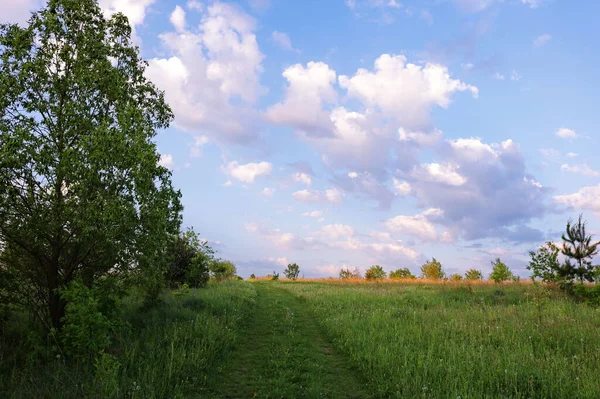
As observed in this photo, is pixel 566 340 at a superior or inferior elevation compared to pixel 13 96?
inferior

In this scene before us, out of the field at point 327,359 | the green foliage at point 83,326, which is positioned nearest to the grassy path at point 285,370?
the field at point 327,359

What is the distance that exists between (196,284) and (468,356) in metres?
22.3

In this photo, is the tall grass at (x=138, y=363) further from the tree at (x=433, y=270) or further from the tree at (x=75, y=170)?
the tree at (x=433, y=270)

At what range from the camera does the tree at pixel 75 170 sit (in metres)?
10.0

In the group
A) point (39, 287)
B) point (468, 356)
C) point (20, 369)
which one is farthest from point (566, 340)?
point (39, 287)

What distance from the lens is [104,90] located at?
12219mm

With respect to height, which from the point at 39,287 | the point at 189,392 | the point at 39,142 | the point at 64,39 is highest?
the point at 64,39

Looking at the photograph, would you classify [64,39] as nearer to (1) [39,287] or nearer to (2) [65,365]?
(1) [39,287]

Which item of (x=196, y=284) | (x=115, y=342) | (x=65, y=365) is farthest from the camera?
(x=196, y=284)

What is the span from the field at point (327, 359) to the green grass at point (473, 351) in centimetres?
4

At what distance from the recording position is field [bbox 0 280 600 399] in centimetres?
854

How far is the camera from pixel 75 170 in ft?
32.6

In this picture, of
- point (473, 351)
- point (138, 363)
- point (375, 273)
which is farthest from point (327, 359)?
point (375, 273)

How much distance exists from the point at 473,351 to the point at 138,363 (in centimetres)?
953
